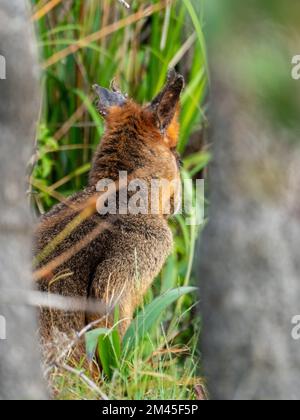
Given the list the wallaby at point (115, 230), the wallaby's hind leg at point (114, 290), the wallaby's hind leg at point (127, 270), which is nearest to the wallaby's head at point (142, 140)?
the wallaby at point (115, 230)

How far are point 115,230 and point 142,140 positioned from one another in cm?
48

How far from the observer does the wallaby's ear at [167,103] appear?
4.46 metres

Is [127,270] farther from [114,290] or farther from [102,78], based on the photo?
[102,78]

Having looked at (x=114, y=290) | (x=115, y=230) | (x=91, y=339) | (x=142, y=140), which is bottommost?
(x=91, y=339)

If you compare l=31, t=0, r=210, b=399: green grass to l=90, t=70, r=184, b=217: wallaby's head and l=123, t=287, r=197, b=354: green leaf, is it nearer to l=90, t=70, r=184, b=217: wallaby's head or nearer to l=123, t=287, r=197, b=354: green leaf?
l=90, t=70, r=184, b=217: wallaby's head

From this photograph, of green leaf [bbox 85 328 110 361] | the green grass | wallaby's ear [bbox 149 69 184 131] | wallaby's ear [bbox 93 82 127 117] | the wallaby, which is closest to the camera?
green leaf [bbox 85 328 110 361]

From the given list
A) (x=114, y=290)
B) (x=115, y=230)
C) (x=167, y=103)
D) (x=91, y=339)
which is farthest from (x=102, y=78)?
(x=91, y=339)

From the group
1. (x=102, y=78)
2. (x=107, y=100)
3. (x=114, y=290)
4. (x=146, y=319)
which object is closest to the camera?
(x=146, y=319)

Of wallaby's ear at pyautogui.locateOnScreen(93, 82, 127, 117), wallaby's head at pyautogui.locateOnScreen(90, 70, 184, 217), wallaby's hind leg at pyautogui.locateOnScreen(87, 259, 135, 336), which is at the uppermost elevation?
wallaby's ear at pyautogui.locateOnScreen(93, 82, 127, 117)

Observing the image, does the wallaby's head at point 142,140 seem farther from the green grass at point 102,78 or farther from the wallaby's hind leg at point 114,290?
the green grass at point 102,78

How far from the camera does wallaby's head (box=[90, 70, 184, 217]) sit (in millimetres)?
4547

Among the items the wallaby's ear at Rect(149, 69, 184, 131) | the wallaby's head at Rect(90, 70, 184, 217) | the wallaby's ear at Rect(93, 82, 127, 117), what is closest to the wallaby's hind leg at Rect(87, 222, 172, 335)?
the wallaby's head at Rect(90, 70, 184, 217)

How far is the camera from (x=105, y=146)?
4613 millimetres

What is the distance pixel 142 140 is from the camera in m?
4.61
